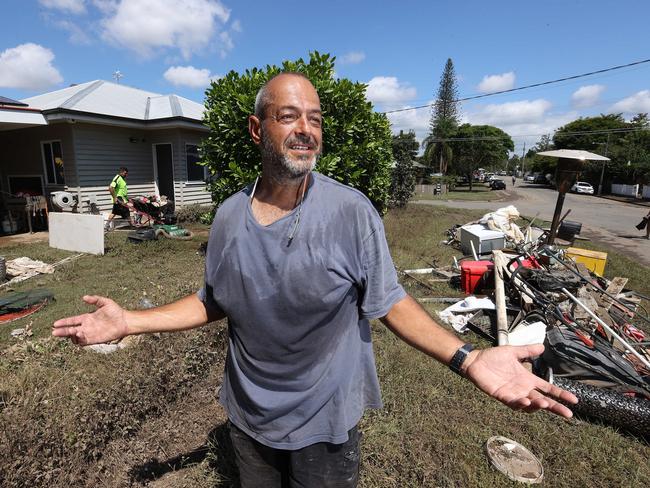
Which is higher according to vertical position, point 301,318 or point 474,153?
point 474,153

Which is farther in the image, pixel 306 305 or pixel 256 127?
pixel 256 127

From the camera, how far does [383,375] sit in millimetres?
3670

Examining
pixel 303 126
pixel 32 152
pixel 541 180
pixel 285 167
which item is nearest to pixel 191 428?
pixel 285 167

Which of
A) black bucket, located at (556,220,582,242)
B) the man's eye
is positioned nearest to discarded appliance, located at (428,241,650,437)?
the man's eye

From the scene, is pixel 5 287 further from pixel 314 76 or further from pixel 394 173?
pixel 394 173

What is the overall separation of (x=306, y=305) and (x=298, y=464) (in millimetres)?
634

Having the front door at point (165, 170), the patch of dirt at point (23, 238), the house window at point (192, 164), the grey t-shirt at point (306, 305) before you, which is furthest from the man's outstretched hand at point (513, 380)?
the front door at point (165, 170)

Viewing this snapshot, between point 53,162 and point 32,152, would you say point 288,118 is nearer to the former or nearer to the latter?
point 53,162

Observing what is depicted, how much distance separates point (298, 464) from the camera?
1448 millimetres

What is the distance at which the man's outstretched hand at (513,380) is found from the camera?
1.14m

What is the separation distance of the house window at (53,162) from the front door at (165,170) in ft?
9.39

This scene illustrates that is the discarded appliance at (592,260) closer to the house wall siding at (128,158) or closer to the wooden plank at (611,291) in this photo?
the wooden plank at (611,291)

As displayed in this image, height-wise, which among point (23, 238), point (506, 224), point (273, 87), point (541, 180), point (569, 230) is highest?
point (273, 87)

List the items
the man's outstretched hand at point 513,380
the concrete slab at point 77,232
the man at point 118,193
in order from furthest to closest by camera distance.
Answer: the man at point 118,193 < the concrete slab at point 77,232 < the man's outstretched hand at point 513,380
